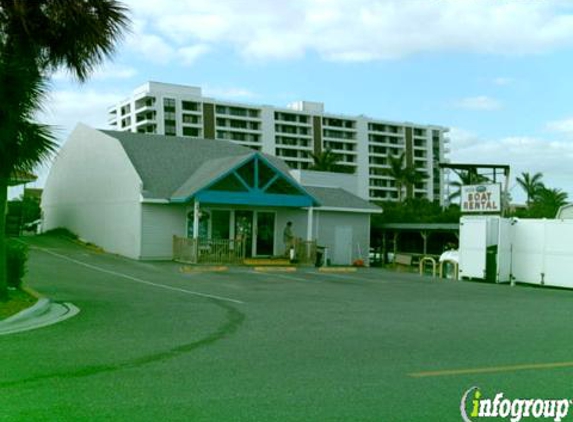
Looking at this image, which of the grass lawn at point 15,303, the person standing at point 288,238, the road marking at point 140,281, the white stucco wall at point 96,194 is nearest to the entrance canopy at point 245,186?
the person standing at point 288,238

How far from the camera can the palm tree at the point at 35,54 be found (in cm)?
1190

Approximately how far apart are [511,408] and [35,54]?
10.6m

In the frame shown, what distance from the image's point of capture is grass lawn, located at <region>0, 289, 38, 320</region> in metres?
11.4

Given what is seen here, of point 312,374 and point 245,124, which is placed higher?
point 245,124

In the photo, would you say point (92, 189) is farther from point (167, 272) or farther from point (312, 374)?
point (312, 374)

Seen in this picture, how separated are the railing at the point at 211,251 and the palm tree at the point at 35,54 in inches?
575

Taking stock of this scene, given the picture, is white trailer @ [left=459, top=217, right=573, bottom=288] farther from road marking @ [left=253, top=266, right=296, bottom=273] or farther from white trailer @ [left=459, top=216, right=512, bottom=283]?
road marking @ [left=253, top=266, right=296, bottom=273]

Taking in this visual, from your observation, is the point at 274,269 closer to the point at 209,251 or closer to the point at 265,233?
the point at 209,251

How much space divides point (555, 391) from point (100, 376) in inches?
182

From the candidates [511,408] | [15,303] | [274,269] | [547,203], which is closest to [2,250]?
[15,303]

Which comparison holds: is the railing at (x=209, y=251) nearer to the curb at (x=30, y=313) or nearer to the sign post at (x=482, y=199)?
the sign post at (x=482, y=199)

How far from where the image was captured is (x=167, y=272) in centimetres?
2322

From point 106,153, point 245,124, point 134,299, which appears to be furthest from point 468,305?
point 245,124

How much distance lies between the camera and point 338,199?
36625 mm
